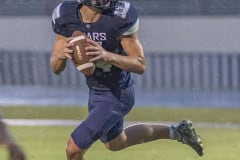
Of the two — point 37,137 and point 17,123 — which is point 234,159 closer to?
point 37,137

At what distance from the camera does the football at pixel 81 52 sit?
6.36 m

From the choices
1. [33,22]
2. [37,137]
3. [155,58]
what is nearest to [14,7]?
[33,22]

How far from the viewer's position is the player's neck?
663cm

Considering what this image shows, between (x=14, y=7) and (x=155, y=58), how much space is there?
95.2 inches

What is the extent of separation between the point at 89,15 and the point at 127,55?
1.31 feet

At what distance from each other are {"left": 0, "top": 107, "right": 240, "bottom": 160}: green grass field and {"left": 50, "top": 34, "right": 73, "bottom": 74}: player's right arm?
1951 mm

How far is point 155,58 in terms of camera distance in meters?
15.0

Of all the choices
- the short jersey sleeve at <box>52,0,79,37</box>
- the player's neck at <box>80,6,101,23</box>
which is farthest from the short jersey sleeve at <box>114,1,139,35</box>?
the short jersey sleeve at <box>52,0,79,37</box>

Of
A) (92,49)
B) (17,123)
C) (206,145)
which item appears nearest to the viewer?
(92,49)

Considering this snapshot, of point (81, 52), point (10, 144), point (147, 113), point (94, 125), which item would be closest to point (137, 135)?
point (94, 125)

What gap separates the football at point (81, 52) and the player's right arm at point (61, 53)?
4 cm

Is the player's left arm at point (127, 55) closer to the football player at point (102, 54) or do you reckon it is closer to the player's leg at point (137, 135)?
the football player at point (102, 54)

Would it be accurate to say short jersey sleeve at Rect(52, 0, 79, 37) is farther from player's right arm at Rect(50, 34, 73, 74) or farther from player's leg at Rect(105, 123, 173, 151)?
player's leg at Rect(105, 123, 173, 151)

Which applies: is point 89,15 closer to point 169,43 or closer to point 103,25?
point 103,25
